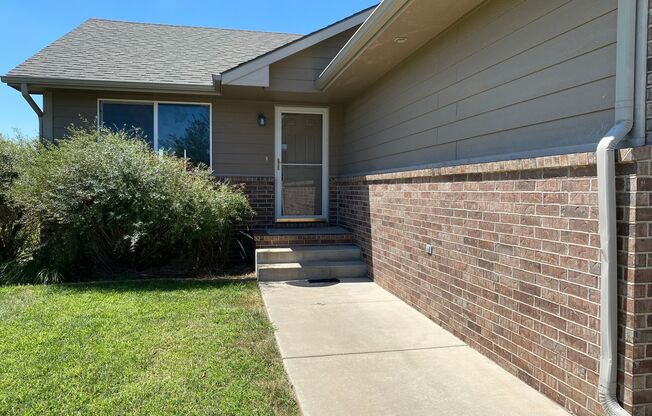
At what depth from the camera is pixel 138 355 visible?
3504mm

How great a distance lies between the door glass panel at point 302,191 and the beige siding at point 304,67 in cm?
171

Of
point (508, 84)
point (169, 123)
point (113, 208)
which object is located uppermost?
point (169, 123)

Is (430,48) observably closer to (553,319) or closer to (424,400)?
(553,319)

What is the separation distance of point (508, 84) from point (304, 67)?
4.47 metres

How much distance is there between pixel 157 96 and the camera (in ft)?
26.3

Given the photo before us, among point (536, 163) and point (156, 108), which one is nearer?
point (536, 163)

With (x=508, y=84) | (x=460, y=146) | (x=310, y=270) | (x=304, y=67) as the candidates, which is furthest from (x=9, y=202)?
(x=508, y=84)

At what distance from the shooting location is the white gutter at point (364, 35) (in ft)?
14.5

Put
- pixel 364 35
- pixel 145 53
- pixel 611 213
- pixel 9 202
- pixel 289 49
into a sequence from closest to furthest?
pixel 611 213 < pixel 364 35 < pixel 9 202 < pixel 289 49 < pixel 145 53

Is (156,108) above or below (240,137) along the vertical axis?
above

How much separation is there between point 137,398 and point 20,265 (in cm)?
500

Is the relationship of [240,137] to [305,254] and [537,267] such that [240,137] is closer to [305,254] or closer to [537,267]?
[305,254]

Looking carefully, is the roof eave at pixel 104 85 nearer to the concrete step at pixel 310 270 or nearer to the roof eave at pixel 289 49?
the roof eave at pixel 289 49

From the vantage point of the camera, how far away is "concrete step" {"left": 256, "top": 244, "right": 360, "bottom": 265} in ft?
22.1
